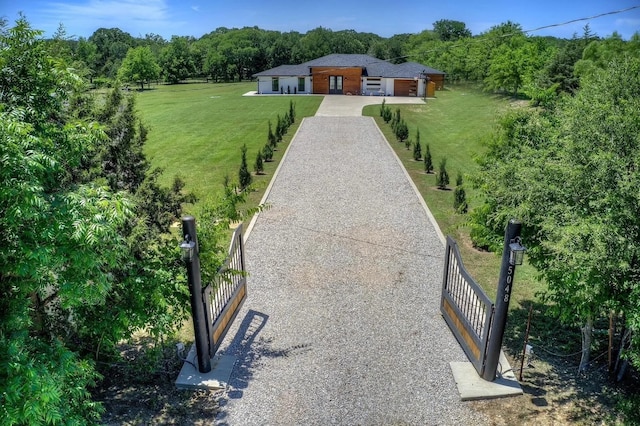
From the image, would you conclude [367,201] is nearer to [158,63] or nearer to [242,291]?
[242,291]

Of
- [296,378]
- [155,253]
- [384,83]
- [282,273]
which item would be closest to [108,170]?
Answer: [155,253]

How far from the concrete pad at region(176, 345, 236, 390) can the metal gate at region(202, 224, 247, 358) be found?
0.20 m

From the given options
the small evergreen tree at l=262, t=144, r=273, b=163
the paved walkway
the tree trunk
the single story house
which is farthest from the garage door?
the tree trunk

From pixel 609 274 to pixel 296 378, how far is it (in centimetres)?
426

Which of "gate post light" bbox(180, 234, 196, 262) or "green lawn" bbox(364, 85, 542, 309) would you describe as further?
"green lawn" bbox(364, 85, 542, 309)

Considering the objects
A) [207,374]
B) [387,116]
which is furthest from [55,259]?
[387,116]

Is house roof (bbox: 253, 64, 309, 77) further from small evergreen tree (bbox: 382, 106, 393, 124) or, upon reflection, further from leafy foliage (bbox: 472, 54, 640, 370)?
leafy foliage (bbox: 472, 54, 640, 370)

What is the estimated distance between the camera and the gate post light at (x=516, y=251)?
579 centimetres

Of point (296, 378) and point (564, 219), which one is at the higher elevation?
point (564, 219)

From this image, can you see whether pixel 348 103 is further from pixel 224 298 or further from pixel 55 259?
pixel 55 259

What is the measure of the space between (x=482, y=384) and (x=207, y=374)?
3885 millimetres

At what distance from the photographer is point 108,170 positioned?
8562 mm

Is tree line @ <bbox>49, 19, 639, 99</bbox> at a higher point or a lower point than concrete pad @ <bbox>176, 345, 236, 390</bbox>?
higher

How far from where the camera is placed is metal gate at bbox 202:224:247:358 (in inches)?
271
